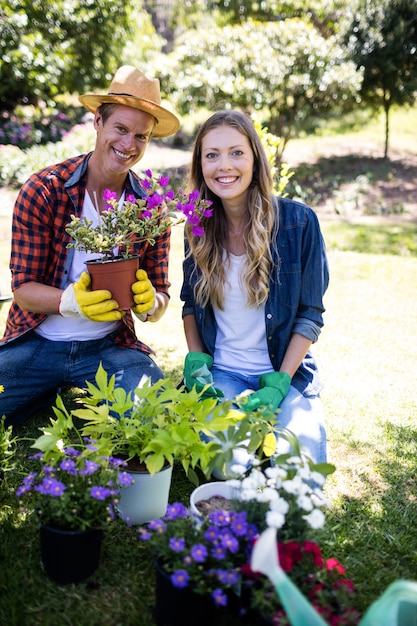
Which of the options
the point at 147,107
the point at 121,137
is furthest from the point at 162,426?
the point at 147,107

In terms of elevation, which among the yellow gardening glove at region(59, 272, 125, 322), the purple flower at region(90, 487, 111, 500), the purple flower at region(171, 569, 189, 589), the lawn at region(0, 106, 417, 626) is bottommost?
the lawn at region(0, 106, 417, 626)

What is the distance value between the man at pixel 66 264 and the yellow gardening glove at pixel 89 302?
3.0 inches

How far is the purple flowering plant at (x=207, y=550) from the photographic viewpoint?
143 cm

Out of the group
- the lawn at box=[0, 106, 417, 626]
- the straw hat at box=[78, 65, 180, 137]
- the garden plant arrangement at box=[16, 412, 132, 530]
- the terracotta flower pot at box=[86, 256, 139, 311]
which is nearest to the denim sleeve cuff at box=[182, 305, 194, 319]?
the terracotta flower pot at box=[86, 256, 139, 311]

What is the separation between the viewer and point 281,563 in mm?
1448

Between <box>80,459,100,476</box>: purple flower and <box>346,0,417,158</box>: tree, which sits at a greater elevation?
<box>346,0,417,158</box>: tree

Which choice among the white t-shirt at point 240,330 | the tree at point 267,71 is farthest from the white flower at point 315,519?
the tree at point 267,71

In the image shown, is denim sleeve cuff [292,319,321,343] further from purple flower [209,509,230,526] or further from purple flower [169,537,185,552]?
purple flower [169,537,185,552]

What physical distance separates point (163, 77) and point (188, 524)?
11.3 meters

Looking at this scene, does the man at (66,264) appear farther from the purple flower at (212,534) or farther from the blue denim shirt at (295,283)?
the purple flower at (212,534)

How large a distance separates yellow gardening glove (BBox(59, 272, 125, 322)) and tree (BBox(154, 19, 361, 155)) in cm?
815

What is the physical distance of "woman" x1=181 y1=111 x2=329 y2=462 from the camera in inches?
93.0

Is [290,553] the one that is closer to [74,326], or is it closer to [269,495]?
[269,495]

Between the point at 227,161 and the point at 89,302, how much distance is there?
0.78m
